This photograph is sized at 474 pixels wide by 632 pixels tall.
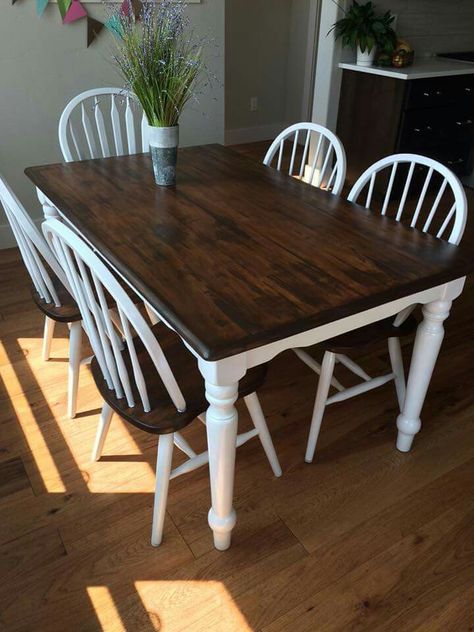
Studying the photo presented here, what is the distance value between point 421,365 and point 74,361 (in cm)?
119

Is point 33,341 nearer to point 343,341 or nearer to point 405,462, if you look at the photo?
point 343,341

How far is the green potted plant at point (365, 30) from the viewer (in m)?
3.54

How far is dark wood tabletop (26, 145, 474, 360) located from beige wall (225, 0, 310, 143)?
3113mm

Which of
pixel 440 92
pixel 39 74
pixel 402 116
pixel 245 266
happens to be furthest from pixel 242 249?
pixel 440 92

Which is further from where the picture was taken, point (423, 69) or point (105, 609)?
point (423, 69)

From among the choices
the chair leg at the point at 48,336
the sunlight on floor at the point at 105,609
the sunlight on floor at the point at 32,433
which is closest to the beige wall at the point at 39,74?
the chair leg at the point at 48,336

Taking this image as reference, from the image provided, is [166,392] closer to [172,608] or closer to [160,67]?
[172,608]

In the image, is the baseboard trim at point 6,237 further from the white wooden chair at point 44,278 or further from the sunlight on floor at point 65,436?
the white wooden chair at point 44,278

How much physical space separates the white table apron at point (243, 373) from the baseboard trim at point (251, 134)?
A: 3922 millimetres

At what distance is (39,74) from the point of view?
2.94m

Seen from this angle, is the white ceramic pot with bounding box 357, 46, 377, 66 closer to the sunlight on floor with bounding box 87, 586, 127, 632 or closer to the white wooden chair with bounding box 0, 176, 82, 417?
the white wooden chair with bounding box 0, 176, 82, 417

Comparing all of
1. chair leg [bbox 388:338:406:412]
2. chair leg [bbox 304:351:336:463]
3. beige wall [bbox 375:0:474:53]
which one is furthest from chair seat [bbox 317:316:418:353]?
beige wall [bbox 375:0:474:53]

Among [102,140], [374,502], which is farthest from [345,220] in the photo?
[102,140]

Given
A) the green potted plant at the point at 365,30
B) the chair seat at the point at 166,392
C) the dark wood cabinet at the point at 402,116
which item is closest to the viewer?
the chair seat at the point at 166,392
